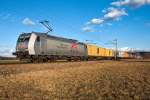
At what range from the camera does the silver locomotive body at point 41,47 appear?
91.4 feet

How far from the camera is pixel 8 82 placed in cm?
1252

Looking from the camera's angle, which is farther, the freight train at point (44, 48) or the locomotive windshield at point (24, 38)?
the locomotive windshield at point (24, 38)

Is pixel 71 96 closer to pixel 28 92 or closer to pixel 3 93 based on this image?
pixel 28 92

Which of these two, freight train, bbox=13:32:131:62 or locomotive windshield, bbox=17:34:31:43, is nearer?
freight train, bbox=13:32:131:62

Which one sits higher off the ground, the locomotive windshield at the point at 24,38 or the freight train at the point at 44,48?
the locomotive windshield at the point at 24,38

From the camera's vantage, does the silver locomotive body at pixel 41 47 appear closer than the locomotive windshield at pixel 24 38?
Yes

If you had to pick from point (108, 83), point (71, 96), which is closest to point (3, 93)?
point (71, 96)

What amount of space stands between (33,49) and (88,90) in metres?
17.6

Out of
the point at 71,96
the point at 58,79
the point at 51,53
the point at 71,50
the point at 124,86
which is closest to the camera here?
the point at 71,96

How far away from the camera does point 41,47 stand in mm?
29031

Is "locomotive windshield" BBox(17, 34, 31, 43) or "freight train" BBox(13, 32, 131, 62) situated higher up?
"locomotive windshield" BBox(17, 34, 31, 43)

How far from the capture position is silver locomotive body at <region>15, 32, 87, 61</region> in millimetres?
27859

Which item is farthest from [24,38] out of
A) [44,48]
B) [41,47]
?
[44,48]

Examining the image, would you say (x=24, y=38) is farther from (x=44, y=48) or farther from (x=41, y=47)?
(x=44, y=48)
